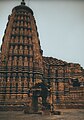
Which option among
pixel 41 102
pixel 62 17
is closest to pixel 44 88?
pixel 41 102

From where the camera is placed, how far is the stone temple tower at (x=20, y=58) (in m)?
16.8

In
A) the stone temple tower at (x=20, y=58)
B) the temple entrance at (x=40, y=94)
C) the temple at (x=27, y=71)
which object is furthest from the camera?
the stone temple tower at (x=20, y=58)

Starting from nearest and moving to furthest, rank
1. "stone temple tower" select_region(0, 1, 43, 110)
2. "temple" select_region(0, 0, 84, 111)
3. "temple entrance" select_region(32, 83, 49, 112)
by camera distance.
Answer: "temple entrance" select_region(32, 83, 49, 112) < "temple" select_region(0, 0, 84, 111) < "stone temple tower" select_region(0, 1, 43, 110)

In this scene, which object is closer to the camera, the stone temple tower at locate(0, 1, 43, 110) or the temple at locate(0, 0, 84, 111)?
the temple at locate(0, 0, 84, 111)

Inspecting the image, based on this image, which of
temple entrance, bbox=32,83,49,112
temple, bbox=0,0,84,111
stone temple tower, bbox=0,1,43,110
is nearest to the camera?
temple entrance, bbox=32,83,49,112

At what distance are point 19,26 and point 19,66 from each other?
4585mm

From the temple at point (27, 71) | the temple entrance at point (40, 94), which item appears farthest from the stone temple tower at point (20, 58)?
the temple entrance at point (40, 94)

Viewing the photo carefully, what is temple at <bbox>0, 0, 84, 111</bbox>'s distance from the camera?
16.7 metres

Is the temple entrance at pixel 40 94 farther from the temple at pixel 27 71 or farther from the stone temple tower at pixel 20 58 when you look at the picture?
the stone temple tower at pixel 20 58

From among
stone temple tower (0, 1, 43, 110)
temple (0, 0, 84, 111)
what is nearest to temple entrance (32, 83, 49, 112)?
temple (0, 0, 84, 111)

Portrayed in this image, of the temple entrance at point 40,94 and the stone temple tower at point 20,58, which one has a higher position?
the stone temple tower at point 20,58

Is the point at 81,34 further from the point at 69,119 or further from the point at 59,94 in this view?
the point at 59,94

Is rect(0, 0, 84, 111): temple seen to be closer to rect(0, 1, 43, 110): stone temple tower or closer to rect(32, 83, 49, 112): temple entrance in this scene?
rect(0, 1, 43, 110): stone temple tower

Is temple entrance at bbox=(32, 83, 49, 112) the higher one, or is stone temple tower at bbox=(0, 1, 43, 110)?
stone temple tower at bbox=(0, 1, 43, 110)
